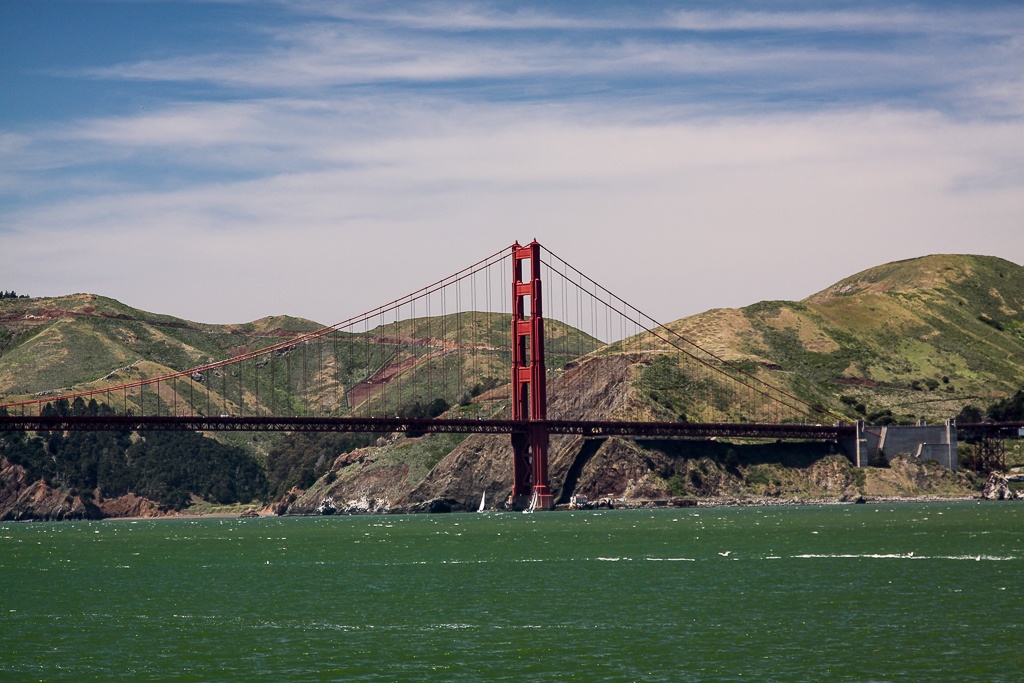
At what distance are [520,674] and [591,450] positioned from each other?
439 feet

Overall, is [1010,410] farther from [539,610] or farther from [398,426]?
[539,610]

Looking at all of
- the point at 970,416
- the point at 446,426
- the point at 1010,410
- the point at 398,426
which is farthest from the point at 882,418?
the point at 398,426

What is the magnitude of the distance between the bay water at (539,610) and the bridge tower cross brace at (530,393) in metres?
48.5

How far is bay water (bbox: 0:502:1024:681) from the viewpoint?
126ft

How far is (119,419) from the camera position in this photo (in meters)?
120

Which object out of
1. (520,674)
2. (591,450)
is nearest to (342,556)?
(520,674)

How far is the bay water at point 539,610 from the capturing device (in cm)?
3834

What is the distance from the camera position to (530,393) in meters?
149

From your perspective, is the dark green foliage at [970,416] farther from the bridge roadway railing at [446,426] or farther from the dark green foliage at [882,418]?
the bridge roadway railing at [446,426]

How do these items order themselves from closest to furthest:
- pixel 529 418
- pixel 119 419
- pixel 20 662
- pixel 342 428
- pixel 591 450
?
pixel 20 662 → pixel 119 419 → pixel 342 428 → pixel 529 418 → pixel 591 450

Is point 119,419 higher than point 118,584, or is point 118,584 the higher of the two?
point 119,419

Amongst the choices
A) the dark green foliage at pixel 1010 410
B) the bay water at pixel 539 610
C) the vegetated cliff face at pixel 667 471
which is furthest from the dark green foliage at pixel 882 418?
the bay water at pixel 539 610

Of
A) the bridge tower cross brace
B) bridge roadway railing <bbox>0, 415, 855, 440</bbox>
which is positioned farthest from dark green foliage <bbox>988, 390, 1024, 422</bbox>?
the bridge tower cross brace

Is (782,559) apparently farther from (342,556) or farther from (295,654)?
(295,654)
